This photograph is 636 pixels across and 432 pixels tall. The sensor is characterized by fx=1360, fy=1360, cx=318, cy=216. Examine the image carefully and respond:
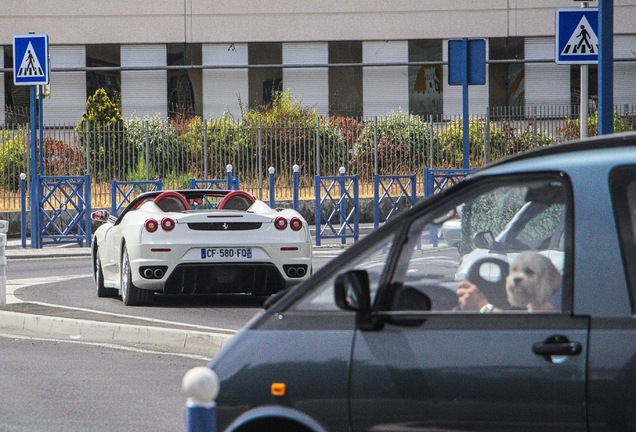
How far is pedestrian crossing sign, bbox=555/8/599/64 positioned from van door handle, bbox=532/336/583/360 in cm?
800

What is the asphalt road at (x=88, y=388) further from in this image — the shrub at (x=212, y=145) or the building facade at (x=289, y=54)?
Answer: the building facade at (x=289, y=54)

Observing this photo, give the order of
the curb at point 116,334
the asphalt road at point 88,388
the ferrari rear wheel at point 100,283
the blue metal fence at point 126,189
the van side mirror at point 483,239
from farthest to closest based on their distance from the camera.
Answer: the blue metal fence at point 126,189, the ferrari rear wheel at point 100,283, the curb at point 116,334, the asphalt road at point 88,388, the van side mirror at point 483,239

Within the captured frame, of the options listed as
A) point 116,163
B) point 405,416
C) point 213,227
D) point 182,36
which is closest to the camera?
point 405,416

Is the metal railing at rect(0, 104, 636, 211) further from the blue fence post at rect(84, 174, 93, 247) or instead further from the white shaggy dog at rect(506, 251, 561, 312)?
the white shaggy dog at rect(506, 251, 561, 312)

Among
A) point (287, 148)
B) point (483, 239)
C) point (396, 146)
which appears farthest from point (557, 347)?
point (396, 146)

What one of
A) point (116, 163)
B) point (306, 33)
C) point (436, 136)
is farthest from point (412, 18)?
point (116, 163)

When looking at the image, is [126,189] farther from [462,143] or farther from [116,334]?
[116,334]

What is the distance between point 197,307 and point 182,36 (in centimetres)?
2887

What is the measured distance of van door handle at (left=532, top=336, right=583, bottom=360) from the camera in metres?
4.39

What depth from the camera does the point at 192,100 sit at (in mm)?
41906

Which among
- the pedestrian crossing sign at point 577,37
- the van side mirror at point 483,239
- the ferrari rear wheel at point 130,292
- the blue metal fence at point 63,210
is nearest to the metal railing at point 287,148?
the blue metal fence at point 63,210

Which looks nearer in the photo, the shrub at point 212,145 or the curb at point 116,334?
the curb at point 116,334

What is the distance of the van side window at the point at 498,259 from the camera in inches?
182

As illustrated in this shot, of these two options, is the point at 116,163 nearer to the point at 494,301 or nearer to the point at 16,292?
the point at 16,292
